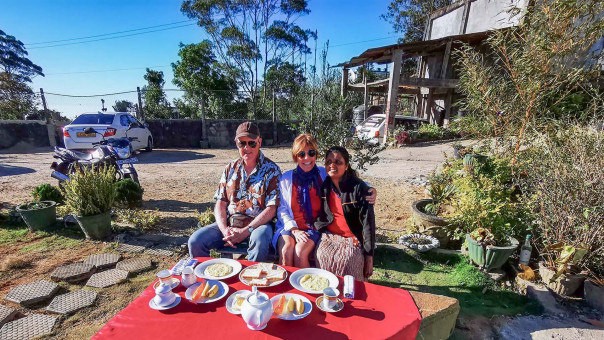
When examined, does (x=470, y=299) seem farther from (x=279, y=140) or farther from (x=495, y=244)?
(x=279, y=140)

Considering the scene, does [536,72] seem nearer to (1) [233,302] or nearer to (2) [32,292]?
(1) [233,302]

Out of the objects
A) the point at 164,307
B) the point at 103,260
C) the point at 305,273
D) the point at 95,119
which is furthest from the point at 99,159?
the point at 95,119

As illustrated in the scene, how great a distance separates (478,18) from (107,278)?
56.2ft

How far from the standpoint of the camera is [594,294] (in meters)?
2.38

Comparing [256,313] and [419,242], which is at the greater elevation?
[256,313]

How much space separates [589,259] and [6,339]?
468 cm

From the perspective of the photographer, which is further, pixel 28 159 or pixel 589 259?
pixel 28 159

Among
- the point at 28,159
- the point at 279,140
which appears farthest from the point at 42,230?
the point at 279,140

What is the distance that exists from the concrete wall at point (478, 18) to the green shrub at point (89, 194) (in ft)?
46.5

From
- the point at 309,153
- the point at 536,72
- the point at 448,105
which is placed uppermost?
the point at 448,105

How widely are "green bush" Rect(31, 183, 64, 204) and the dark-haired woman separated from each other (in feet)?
13.2

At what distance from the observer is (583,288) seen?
8.11 feet

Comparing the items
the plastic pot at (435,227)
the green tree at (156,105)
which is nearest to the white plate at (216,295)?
the plastic pot at (435,227)

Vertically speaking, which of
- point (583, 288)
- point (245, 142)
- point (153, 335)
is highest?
point (245, 142)
